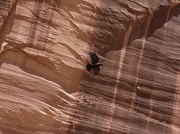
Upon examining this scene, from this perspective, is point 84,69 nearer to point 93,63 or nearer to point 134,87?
point 93,63

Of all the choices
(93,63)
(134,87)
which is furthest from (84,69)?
(134,87)

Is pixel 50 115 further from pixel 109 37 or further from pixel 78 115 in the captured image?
pixel 109 37

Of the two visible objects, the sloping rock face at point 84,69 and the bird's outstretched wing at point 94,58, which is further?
the bird's outstretched wing at point 94,58

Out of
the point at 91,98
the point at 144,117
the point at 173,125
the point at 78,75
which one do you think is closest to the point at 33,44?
the point at 78,75

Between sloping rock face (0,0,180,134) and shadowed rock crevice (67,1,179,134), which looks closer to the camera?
sloping rock face (0,0,180,134)

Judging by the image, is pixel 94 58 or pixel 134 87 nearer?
pixel 94 58

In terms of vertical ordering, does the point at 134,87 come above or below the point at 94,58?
below

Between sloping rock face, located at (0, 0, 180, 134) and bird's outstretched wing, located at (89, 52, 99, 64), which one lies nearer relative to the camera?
sloping rock face, located at (0, 0, 180, 134)

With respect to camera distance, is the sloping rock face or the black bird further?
the black bird
